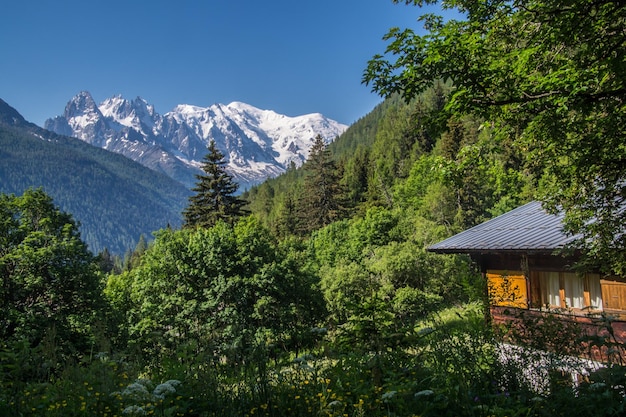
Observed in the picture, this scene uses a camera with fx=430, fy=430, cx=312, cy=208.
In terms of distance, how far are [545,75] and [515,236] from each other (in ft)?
28.3

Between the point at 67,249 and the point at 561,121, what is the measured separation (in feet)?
69.5

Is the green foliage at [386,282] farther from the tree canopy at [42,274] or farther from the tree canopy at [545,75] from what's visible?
the tree canopy at [42,274]

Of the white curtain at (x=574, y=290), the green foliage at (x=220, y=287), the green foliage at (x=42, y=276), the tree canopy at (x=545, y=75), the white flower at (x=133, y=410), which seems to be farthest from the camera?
the green foliage at (x=220, y=287)

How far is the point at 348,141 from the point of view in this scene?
17350 cm

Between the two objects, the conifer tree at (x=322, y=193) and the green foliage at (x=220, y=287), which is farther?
the conifer tree at (x=322, y=193)

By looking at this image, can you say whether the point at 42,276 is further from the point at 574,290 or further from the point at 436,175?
the point at 574,290

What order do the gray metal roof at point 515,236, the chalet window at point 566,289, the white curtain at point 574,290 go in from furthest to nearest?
the white curtain at point 574,290 → the chalet window at point 566,289 → the gray metal roof at point 515,236

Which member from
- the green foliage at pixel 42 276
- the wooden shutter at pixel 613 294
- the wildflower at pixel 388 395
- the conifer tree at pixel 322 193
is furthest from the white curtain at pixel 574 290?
the conifer tree at pixel 322 193

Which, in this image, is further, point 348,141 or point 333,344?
point 348,141

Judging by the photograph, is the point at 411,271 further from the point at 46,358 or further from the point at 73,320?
the point at 46,358

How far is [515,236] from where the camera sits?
498 inches

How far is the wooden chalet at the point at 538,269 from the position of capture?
10.9 meters

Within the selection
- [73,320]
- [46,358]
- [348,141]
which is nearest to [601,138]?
[46,358]

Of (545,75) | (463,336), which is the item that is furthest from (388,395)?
(545,75)
